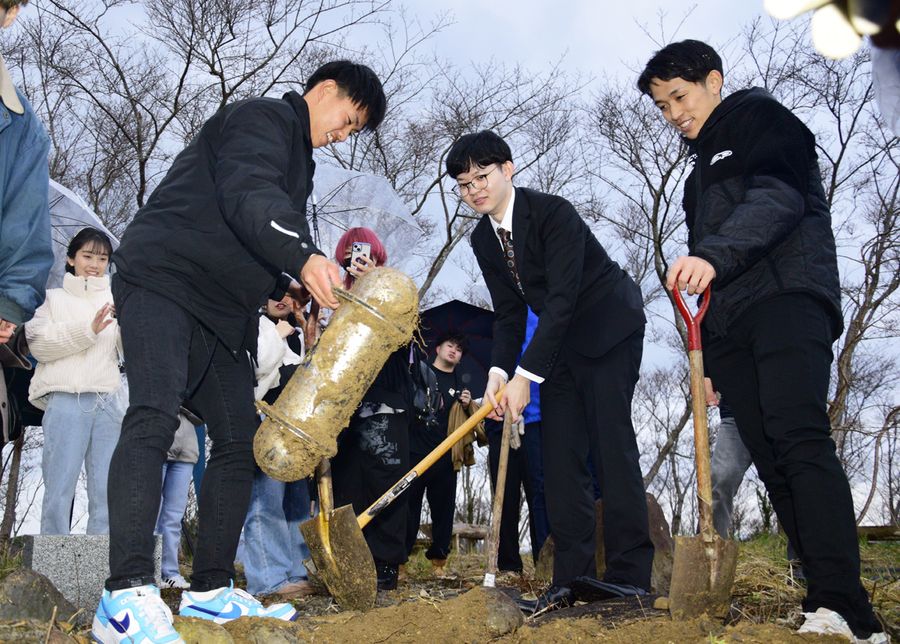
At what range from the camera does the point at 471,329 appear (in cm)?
811

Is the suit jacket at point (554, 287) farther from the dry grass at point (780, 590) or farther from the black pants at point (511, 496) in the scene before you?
the black pants at point (511, 496)

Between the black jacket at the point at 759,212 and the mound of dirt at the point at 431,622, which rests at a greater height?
the black jacket at the point at 759,212

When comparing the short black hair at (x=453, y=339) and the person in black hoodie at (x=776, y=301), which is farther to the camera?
the short black hair at (x=453, y=339)

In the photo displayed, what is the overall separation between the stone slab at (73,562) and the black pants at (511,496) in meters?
3.29

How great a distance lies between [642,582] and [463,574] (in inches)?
125

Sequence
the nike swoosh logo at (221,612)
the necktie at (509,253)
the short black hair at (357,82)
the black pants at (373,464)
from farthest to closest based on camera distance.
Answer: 1. the black pants at (373,464)
2. the necktie at (509,253)
3. the short black hair at (357,82)
4. the nike swoosh logo at (221,612)

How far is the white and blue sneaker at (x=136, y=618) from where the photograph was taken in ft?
8.06

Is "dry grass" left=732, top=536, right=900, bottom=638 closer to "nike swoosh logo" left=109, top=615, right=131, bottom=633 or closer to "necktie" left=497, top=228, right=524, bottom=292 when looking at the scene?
"necktie" left=497, top=228, right=524, bottom=292

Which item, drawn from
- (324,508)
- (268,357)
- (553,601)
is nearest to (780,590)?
(553,601)

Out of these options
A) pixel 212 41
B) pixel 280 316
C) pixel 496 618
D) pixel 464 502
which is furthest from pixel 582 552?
pixel 464 502

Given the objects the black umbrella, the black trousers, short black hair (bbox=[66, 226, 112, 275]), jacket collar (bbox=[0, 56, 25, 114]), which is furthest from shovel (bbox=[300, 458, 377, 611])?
the black umbrella

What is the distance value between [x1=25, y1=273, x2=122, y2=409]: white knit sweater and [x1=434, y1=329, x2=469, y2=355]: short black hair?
2880 mm

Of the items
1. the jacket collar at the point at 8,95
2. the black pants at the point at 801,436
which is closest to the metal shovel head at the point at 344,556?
the black pants at the point at 801,436

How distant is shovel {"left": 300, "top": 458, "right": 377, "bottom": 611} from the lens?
3305mm
